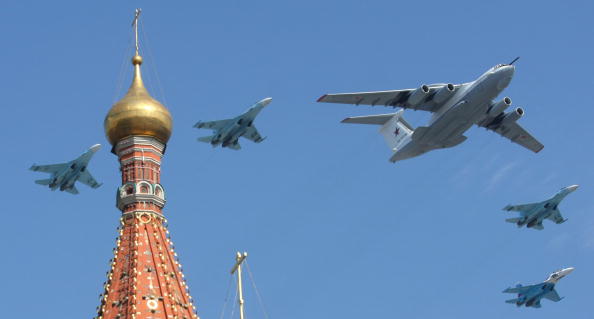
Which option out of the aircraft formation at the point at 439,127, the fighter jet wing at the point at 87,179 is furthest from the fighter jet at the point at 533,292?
the fighter jet wing at the point at 87,179

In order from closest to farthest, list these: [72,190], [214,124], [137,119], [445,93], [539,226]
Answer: [445,93] < [214,124] < [137,119] < [72,190] < [539,226]

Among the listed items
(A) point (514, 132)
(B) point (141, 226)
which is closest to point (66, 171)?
(B) point (141, 226)

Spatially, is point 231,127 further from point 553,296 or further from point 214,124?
point 553,296

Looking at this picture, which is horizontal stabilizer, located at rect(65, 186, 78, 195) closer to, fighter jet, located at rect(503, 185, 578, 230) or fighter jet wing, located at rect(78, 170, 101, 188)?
fighter jet wing, located at rect(78, 170, 101, 188)

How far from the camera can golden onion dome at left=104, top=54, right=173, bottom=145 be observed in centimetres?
8806

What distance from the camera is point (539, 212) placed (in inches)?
3548

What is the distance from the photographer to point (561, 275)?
303ft

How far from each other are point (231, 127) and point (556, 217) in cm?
1811

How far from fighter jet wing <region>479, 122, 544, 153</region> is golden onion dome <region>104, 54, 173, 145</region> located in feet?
53.5

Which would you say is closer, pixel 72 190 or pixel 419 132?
pixel 419 132

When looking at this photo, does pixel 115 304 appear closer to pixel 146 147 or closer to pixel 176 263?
pixel 176 263

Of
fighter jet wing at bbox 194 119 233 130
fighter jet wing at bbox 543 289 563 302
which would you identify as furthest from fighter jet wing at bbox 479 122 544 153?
fighter jet wing at bbox 194 119 233 130

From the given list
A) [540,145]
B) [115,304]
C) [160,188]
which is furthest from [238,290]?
[540,145]

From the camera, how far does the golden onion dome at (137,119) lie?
3467 inches
